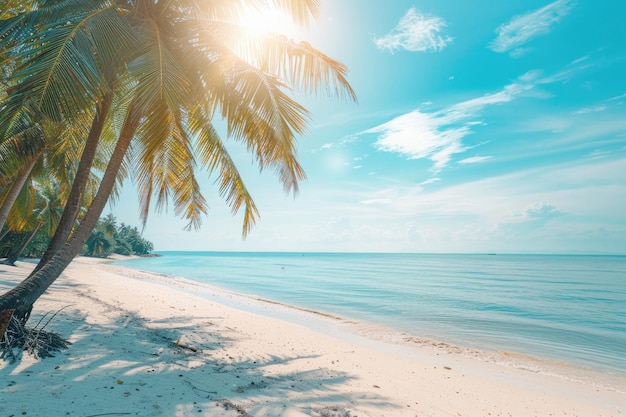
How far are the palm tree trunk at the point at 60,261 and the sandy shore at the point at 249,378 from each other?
28.7 inches

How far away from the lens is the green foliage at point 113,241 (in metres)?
49.8

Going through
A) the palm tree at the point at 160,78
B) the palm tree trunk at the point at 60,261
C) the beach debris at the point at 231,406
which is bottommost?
the beach debris at the point at 231,406

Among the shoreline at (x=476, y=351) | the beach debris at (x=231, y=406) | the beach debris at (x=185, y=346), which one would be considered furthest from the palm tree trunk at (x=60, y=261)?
the shoreline at (x=476, y=351)

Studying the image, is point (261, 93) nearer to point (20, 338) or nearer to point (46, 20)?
point (46, 20)

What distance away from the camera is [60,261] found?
4.41m

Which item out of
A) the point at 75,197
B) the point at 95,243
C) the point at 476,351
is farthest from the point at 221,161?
the point at 95,243

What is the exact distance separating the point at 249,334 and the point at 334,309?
885 cm

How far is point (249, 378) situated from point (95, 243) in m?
59.6

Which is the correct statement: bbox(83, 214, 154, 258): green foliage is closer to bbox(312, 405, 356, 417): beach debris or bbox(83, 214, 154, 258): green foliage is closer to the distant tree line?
the distant tree line

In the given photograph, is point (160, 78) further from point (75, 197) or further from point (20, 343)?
point (20, 343)

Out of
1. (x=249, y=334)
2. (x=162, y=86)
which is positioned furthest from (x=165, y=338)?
(x=162, y=86)

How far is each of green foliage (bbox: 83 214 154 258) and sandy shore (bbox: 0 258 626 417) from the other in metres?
44.7

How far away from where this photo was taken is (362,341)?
368 inches

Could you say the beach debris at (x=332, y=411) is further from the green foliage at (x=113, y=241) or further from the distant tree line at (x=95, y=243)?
the green foliage at (x=113, y=241)
